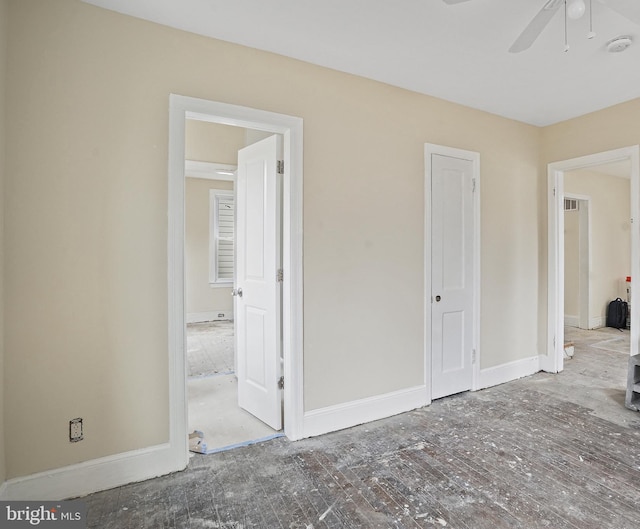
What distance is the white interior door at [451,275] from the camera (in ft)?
10.7

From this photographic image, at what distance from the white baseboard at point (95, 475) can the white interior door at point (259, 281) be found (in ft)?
2.49

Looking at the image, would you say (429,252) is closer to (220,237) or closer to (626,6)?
(626,6)

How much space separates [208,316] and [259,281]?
15.4 feet

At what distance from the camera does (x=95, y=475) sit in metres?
2.03

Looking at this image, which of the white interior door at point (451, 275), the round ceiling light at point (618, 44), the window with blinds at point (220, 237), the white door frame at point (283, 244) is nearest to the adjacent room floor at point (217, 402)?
the white door frame at point (283, 244)

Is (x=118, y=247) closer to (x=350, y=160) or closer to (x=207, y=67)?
(x=207, y=67)

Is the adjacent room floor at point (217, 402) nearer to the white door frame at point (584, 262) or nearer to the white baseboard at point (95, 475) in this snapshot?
the white baseboard at point (95, 475)

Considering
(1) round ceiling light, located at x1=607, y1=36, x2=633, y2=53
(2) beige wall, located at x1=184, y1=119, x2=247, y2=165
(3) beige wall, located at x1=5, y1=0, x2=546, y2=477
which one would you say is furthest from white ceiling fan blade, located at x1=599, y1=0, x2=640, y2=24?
(2) beige wall, located at x1=184, y1=119, x2=247, y2=165

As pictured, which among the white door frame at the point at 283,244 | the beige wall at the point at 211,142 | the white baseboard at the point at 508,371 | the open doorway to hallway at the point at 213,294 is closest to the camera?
the white door frame at the point at 283,244

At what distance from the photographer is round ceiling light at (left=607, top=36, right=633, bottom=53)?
92.4 inches

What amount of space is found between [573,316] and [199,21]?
7.07 meters

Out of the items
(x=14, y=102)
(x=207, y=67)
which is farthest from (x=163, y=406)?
(x=207, y=67)

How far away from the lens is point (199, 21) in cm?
215

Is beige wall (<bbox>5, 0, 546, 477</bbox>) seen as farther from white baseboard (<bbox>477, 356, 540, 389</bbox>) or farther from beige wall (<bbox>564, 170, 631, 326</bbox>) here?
beige wall (<bbox>564, 170, 631, 326</bbox>)
